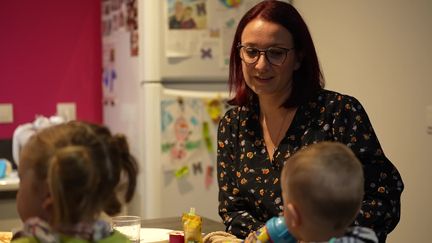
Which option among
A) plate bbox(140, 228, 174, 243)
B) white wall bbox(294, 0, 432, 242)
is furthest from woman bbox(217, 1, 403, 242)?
white wall bbox(294, 0, 432, 242)

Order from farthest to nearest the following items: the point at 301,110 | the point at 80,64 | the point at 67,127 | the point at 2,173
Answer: the point at 80,64 → the point at 2,173 → the point at 301,110 → the point at 67,127

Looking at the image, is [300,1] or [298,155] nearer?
[298,155]

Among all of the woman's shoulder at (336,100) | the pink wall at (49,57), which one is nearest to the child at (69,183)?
the woman's shoulder at (336,100)

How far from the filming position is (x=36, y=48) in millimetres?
3543

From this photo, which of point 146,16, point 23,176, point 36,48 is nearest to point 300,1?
point 146,16

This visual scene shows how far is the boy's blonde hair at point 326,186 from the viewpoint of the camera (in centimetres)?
121

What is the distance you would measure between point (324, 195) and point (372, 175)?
53cm

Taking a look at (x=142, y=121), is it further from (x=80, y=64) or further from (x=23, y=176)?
(x=23, y=176)

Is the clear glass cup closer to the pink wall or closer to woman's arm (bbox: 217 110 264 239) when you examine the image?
woman's arm (bbox: 217 110 264 239)

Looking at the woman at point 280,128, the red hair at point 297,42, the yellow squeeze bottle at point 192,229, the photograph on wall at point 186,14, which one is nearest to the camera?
the yellow squeeze bottle at point 192,229

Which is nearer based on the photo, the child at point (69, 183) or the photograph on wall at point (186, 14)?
the child at point (69, 183)

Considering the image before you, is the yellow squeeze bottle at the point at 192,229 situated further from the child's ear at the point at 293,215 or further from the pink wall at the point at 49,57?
the pink wall at the point at 49,57

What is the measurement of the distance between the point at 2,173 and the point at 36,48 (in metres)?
0.87

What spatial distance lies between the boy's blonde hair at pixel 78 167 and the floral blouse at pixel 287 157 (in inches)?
27.2
